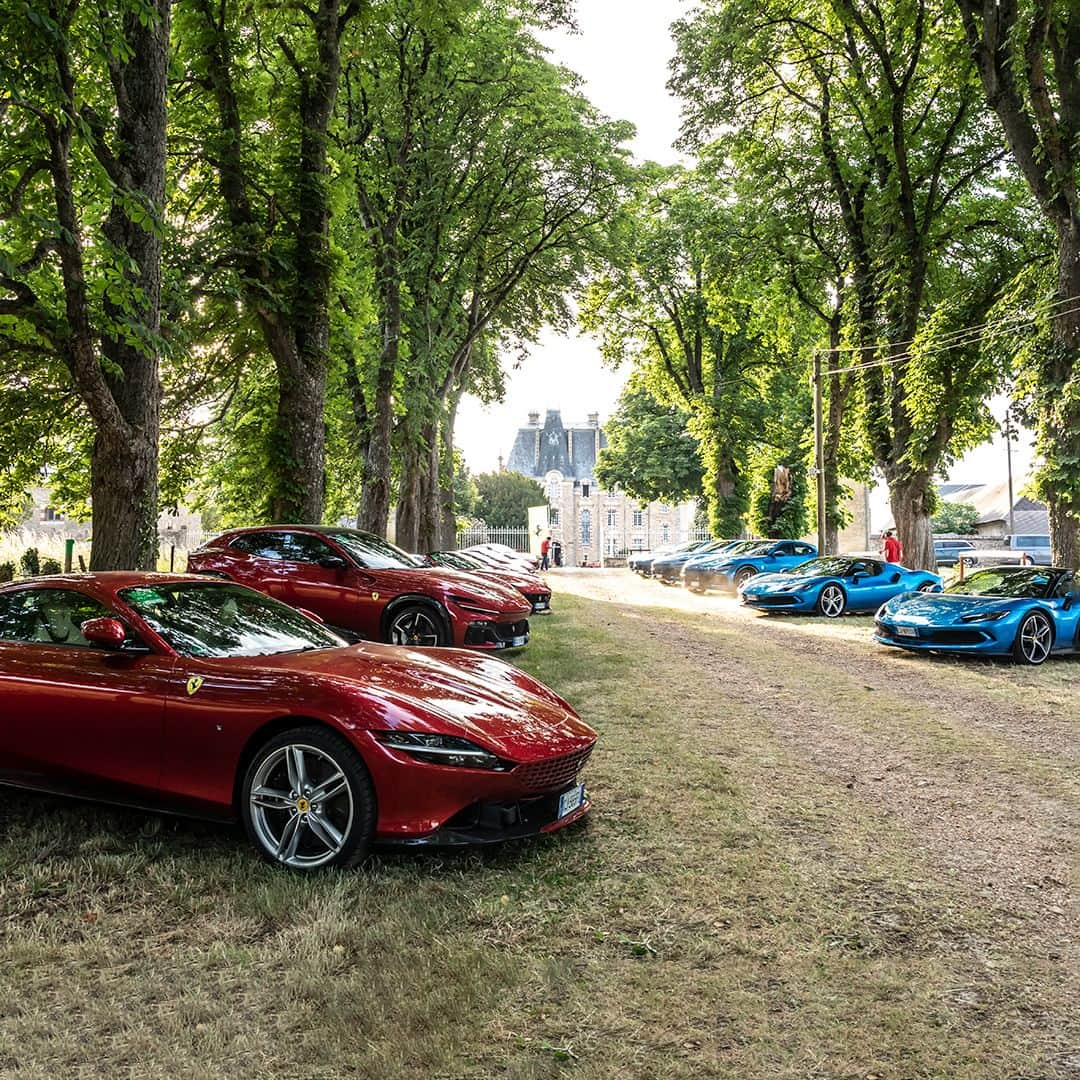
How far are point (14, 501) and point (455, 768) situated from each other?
1480 centimetres

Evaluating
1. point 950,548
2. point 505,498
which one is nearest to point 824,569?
point 950,548

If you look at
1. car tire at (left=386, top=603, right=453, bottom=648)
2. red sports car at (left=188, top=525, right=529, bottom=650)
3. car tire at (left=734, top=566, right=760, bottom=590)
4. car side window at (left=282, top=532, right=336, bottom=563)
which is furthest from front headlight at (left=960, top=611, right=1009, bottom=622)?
car tire at (left=734, top=566, right=760, bottom=590)

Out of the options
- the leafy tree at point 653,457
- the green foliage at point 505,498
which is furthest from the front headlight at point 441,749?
the green foliage at point 505,498

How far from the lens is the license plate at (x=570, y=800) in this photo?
14.4 feet

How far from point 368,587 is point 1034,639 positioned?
8.29 meters

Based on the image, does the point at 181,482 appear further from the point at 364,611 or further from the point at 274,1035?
the point at 274,1035

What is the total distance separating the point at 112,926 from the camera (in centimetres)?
365

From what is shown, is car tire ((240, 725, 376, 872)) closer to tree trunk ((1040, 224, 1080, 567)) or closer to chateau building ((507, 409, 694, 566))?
tree trunk ((1040, 224, 1080, 567))

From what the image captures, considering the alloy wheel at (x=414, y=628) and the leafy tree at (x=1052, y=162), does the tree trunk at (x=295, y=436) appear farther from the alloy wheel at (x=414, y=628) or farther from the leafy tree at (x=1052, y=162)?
the leafy tree at (x=1052, y=162)

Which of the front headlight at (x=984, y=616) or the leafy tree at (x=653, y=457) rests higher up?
the leafy tree at (x=653, y=457)

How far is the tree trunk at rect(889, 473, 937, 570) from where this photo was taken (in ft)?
69.5

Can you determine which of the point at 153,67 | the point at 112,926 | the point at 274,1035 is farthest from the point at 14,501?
the point at 274,1035

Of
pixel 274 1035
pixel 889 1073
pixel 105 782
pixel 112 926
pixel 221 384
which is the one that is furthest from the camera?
pixel 221 384

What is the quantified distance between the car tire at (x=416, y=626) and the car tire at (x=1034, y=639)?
7.23m
